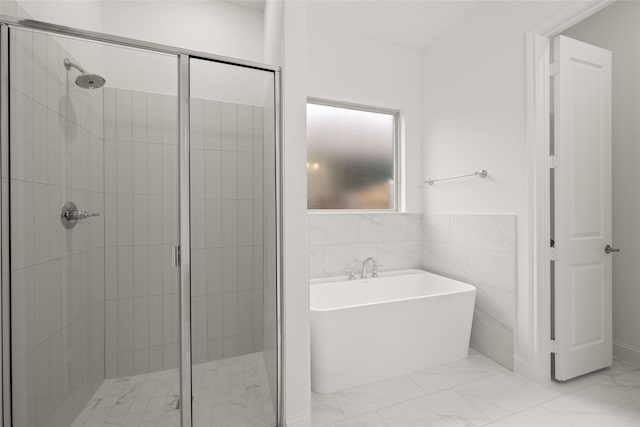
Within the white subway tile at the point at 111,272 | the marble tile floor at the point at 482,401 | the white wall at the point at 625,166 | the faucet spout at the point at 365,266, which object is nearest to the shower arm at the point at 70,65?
the white subway tile at the point at 111,272

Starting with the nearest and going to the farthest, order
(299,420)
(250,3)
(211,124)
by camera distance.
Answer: (211,124)
(299,420)
(250,3)

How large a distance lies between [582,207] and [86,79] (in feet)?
9.62

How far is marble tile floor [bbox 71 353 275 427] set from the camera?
1461 mm

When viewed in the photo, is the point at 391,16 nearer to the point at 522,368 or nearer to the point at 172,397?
the point at 522,368

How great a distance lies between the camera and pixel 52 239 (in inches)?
55.1

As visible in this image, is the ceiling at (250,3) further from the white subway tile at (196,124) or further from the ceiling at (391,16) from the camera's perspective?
the white subway tile at (196,124)

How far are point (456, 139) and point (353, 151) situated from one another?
92 cm

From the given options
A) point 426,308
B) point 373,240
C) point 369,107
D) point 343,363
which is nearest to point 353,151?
point 369,107

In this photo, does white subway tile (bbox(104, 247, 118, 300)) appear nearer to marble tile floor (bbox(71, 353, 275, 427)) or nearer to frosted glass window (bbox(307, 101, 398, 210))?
marble tile floor (bbox(71, 353, 275, 427))

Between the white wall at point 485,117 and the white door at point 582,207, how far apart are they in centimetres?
19

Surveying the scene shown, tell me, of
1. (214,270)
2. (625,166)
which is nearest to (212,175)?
(214,270)

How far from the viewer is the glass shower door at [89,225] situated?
53.2 inches

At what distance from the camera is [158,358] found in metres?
1.45

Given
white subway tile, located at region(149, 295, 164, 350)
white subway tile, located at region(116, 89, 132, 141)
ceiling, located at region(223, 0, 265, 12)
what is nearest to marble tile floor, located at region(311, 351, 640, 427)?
white subway tile, located at region(149, 295, 164, 350)
